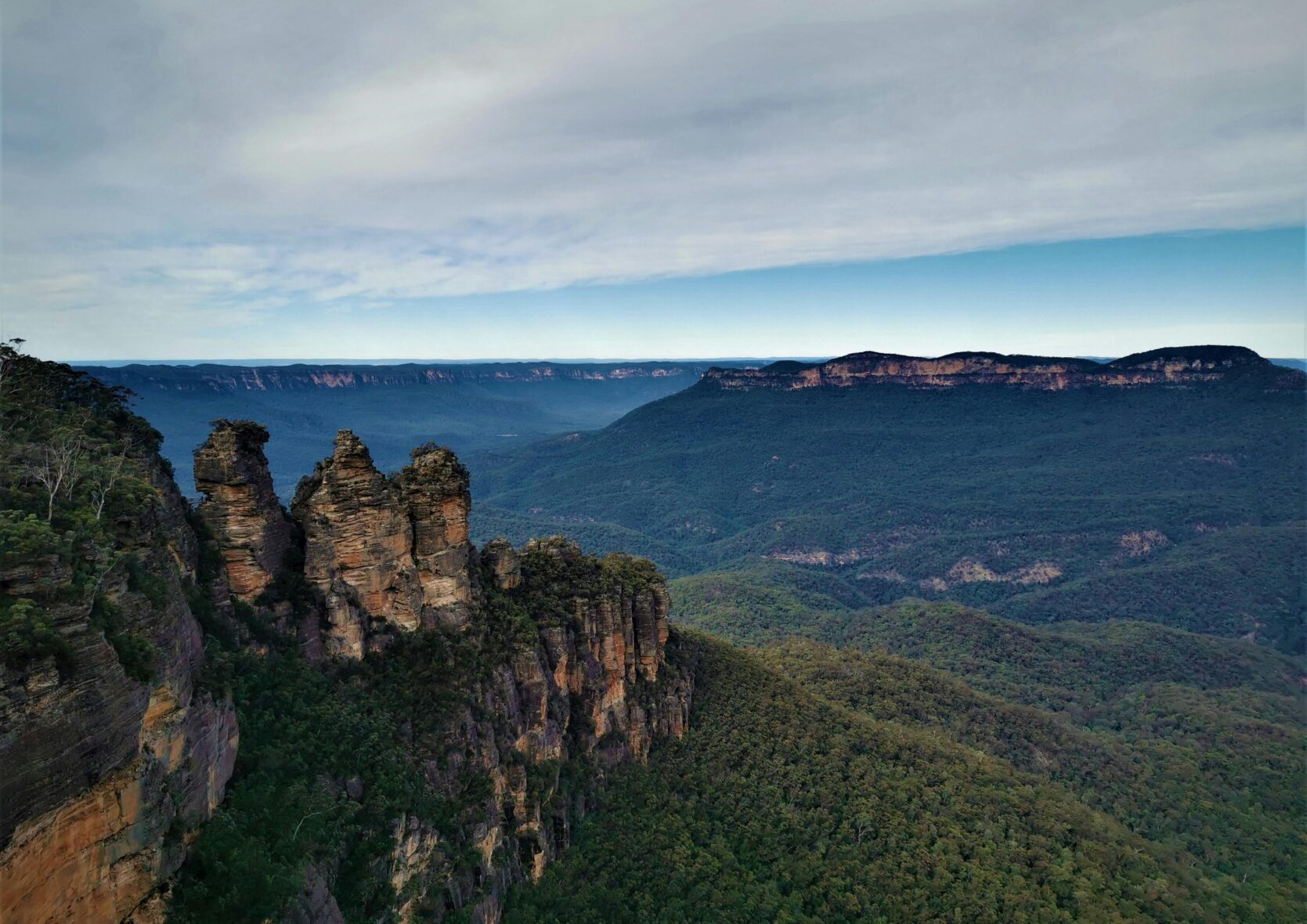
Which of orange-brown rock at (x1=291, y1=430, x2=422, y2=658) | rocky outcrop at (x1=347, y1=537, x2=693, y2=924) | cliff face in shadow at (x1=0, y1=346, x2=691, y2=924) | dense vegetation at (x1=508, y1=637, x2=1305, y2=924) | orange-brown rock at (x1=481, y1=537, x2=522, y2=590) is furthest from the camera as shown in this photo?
orange-brown rock at (x1=481, y1=537, x2=522, y2=590)

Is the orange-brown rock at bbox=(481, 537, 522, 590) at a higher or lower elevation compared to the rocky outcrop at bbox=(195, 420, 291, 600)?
lower

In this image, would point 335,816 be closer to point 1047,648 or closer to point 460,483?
point 460,483

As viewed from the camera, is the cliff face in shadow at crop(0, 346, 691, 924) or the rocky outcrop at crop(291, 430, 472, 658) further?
the rocky outcrop at crop(291, 430, 472, 658)

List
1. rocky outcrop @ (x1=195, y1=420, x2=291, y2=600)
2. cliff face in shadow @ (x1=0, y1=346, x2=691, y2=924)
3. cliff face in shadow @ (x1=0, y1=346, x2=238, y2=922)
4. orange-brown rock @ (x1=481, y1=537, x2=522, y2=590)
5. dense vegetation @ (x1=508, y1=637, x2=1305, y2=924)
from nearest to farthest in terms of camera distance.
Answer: cliff face in shadow @ (x1=0, y1=346, x2=238, y2=922)
cliff face in shadow @ (x1=0, y1=346, x2=691, y2=924)
rocky outcrop @ (x1=195, y1=420, x2=291, y2=600)
dense vegetation @ (x1=508, y1=637, x2=1305, y2=924)
orange-brown rock @ (x1=481, y1=537, x2=522, y2=590)

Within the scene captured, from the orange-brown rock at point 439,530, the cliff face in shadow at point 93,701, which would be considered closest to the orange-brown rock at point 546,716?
the orange-brown rock at point 439,530

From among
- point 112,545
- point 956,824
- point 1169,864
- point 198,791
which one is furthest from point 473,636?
point 1169,864

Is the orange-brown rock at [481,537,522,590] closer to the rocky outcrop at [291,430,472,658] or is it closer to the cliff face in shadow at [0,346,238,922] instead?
the rocky outcrop at [291,430,472,658]

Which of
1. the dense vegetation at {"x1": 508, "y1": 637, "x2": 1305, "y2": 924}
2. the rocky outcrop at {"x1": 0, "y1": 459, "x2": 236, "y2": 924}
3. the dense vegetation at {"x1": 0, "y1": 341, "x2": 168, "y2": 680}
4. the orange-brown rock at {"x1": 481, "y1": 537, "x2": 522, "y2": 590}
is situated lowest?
the dense vegetation at {"x1": 508, "y1": 637, "x2": 1305, "y2": 924}

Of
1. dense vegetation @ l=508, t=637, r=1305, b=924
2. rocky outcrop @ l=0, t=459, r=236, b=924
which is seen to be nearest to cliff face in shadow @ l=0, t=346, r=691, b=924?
rocky outcrop @ l=0, t=459, r=236, b=924
